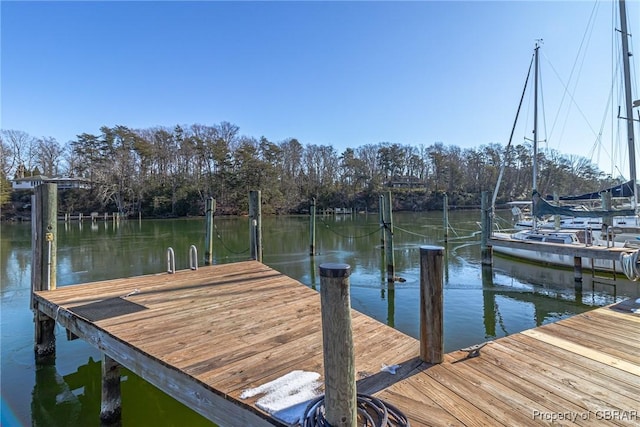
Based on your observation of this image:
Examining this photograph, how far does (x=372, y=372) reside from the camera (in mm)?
2490

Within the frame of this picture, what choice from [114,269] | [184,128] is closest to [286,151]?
[184,128]

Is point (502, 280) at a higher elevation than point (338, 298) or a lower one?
lower

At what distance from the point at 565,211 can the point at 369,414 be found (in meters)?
10.1

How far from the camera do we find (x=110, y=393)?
3.42m

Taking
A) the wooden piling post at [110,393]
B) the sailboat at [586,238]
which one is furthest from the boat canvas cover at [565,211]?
the wooden piling post at [110,393]

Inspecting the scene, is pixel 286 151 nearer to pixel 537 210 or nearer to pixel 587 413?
pixel 537 210

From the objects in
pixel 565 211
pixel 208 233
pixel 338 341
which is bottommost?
pixel 338 341

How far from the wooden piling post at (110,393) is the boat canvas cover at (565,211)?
10757 millimetres

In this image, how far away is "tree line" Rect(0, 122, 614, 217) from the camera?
→ 38.2 meters

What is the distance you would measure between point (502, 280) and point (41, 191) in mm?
10073

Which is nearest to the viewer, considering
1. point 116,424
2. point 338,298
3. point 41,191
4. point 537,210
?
point 338,298

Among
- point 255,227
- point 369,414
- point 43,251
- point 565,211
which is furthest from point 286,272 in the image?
point 369,414

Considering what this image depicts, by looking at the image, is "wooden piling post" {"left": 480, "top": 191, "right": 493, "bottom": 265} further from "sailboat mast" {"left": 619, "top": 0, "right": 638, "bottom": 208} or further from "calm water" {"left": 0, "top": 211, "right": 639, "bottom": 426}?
"sailboat mast" {"left": 619, "top": 0, "right": 638, "bottom": 208}

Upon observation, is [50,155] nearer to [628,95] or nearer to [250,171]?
[250,171]
